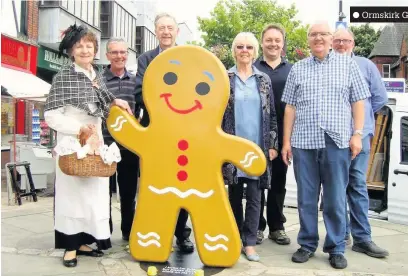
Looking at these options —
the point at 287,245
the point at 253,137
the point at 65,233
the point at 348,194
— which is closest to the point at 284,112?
the point at 253,137

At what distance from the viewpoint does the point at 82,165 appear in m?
3.44

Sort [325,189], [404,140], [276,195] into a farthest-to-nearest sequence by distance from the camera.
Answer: [404,140] → [276,195] → [325,189]

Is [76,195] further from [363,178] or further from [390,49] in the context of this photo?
[390,49]

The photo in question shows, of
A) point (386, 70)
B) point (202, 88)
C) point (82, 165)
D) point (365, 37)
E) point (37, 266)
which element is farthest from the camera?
point (386, 70)

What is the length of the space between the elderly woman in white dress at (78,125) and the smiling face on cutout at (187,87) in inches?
13.3

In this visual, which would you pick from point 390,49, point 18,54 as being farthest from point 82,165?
point 390,49

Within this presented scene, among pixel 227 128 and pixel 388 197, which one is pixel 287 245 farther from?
pixel 388 197

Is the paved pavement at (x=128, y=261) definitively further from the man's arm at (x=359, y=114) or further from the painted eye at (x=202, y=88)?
the painted eye at (x=202, y=88)

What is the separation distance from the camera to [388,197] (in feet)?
18.8

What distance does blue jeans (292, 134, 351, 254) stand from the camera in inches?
147

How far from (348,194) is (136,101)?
6.93 feet

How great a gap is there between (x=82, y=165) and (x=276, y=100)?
6.13 ft

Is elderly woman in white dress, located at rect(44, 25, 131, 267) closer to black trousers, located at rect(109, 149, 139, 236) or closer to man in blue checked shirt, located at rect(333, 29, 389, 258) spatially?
black trousers, located at rect(109, 149, 139, 236)

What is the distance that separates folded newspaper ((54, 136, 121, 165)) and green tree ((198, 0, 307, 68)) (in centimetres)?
2107
